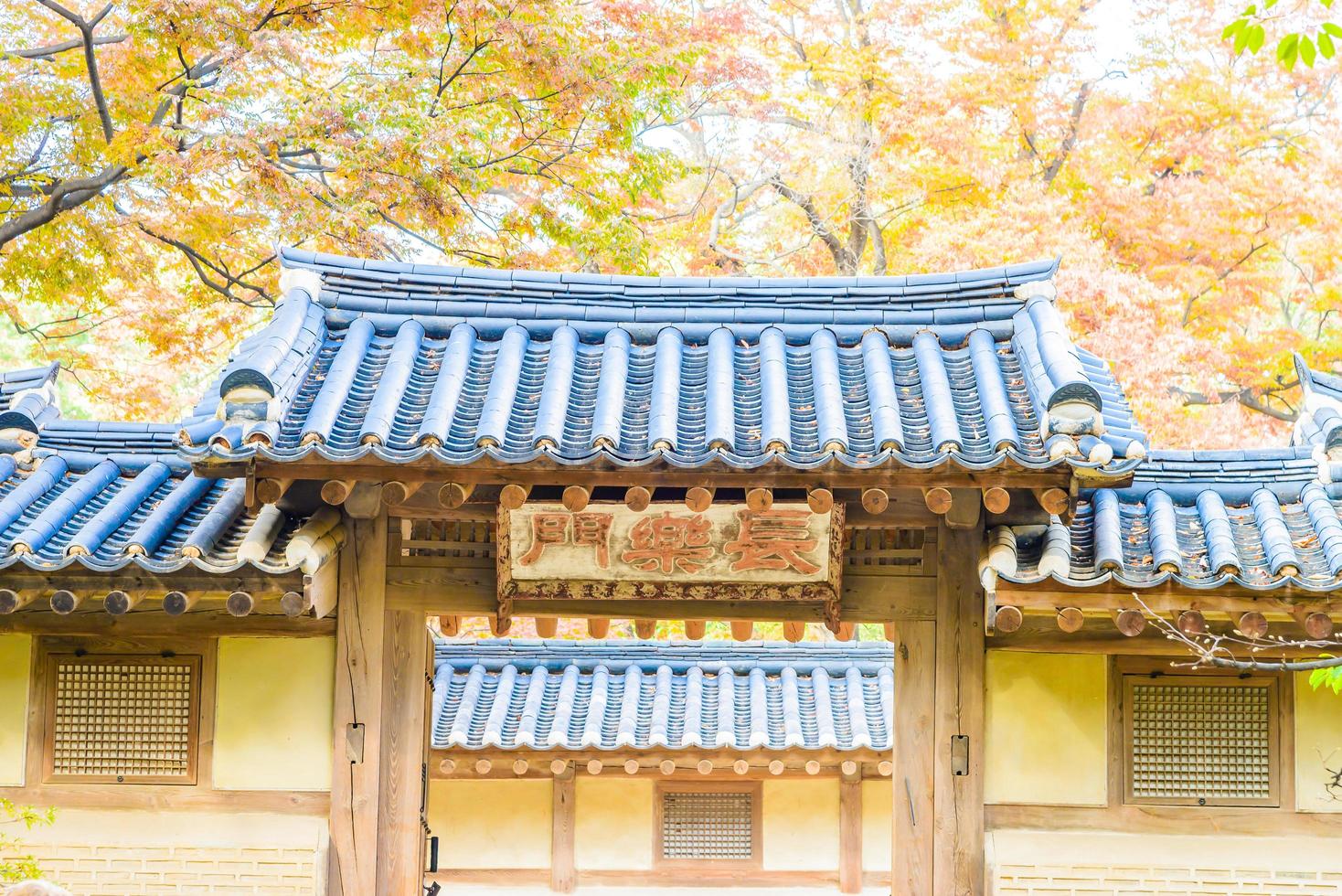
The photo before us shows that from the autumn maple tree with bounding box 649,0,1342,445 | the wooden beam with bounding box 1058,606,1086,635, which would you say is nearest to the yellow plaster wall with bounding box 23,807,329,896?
the wooden beam with bounding box 1058,606,1086,635

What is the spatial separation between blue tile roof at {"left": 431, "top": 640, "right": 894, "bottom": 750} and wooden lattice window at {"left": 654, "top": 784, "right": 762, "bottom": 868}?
1.29 m

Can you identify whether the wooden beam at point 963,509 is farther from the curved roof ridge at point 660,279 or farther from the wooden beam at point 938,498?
the curved roof ridge at point 660,279

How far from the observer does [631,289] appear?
8188mm

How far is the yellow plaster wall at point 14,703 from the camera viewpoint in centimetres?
739

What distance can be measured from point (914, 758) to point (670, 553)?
1.84m

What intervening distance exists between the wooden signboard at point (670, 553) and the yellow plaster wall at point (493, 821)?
25.6 feet

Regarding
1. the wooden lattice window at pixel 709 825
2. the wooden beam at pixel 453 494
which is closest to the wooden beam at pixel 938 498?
the wooden beam at pixel 453 494

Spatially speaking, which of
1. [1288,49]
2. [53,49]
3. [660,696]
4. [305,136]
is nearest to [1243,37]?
[1288,49]

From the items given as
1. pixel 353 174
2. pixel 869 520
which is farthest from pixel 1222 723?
pixel 353 174

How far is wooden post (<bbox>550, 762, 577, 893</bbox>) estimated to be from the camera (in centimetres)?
1409

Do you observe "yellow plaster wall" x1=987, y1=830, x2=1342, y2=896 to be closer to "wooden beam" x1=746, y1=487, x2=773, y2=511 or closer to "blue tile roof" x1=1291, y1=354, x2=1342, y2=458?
"blue tile roof" x1=1291, y1=354, x2=1342, y2=458

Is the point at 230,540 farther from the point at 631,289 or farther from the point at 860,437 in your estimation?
the point at 860,437

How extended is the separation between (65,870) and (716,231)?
47.6 ft

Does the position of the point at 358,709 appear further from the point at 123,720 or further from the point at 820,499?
the point at 820,499
